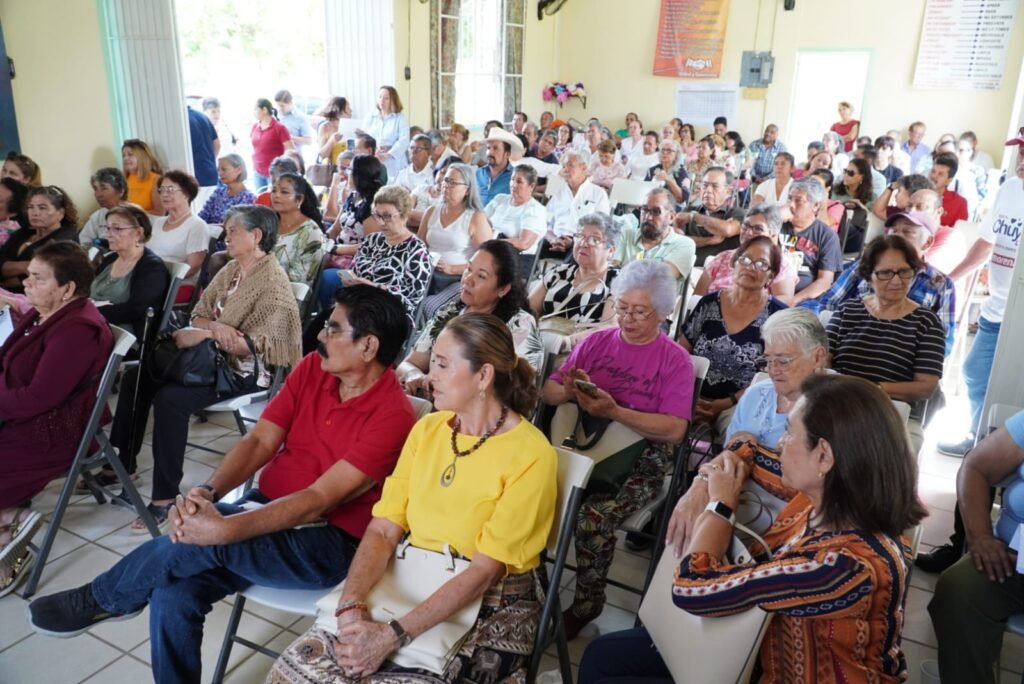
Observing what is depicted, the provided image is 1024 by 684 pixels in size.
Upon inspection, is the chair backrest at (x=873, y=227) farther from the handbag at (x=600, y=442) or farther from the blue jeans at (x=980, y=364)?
the handbag at (x=600, y=442)

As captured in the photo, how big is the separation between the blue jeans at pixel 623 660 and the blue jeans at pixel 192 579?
618 millimetres

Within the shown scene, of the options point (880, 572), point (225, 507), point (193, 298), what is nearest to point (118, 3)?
point (193, 298)

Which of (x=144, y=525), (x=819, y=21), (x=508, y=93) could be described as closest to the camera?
(x=144, y=525)

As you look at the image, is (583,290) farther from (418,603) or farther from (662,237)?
(418,603)

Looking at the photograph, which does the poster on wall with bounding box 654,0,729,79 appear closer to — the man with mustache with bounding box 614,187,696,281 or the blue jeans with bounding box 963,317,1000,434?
the man with mustache with bounding box 614,187,696,281

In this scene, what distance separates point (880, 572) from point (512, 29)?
10765 mm

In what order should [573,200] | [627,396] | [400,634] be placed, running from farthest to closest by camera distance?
1. [573,200]
2. [627,396]
3. [400,634]

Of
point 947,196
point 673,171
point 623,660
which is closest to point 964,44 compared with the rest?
point 673,171

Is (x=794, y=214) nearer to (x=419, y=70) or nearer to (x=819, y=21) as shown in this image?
(x=419, y=70)

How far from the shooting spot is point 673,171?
7988 mm

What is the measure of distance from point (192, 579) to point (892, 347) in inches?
92.7

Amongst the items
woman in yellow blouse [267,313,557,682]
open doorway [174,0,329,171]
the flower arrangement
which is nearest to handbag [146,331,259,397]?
woman in yellow blouse [267,313,557,682]

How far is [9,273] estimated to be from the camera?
13.3 ft

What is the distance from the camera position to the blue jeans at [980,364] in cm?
337
